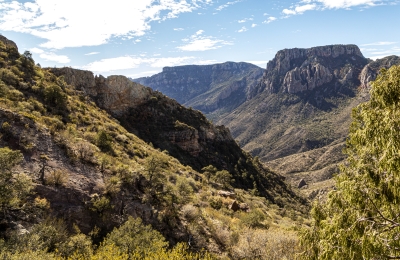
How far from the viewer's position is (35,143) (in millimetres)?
19438

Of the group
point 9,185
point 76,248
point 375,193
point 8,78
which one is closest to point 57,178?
point 9,185

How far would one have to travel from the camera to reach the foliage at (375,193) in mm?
5457

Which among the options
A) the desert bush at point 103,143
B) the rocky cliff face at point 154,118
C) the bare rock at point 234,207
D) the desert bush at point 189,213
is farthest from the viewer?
the rocky cliff face at point 154,118

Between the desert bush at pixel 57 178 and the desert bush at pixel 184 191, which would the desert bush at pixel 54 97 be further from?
the desert bush at pixel 184 191

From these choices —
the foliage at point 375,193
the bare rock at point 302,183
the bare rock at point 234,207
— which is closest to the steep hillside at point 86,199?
the bare rock at point 234,207

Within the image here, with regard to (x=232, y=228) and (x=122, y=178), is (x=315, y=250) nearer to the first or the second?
(x=232, y=228)

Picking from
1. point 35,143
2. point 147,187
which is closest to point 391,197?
point 147,187

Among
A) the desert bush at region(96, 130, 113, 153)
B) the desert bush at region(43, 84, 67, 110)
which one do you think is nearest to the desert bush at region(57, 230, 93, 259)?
the desert bush at region(96, 130, 113, 153)

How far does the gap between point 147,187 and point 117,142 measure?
13.2 meters

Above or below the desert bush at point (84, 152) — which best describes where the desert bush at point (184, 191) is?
below

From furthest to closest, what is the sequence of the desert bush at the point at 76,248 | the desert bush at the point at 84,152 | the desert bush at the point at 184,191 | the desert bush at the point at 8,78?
the desert bush at the point at 8,78 < the desert bush at the point at 184,191 < the desert bush at the point at 84,152 < the desert bush at the point at 76,248

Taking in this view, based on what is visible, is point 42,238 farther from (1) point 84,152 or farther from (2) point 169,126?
(2) point 169,126

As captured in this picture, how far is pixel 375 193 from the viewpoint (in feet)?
20.8

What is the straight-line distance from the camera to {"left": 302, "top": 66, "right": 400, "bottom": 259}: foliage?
5457mm
